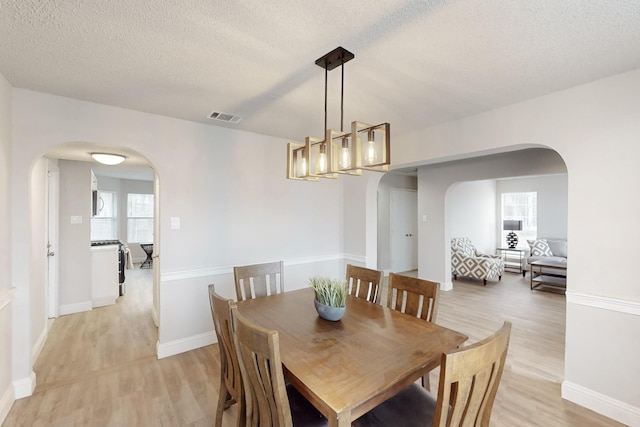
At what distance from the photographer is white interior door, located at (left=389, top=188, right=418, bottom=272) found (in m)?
6.90

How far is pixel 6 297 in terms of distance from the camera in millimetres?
2084

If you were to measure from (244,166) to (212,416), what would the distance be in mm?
2431

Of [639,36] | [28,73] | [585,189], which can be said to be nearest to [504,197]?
[585,189]

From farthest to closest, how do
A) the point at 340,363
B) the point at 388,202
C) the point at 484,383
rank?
the point at 388,202 < the point at 340,363 < the point at 484,383

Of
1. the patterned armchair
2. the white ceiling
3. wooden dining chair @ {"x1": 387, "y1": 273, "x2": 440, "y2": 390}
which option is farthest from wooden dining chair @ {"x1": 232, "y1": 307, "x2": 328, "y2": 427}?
the patterned armchair

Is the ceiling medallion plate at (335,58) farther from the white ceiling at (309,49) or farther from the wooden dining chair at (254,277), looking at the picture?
the wooden dining chair at (254,277)

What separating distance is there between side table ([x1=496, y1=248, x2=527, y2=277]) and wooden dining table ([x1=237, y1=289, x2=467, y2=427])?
21.7 ft

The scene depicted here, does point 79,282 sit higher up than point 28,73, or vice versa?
point 28,73

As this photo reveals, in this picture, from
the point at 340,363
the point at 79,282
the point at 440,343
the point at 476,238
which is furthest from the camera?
the point at 476,238

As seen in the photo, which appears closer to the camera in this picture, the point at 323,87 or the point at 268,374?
the point at 268,374

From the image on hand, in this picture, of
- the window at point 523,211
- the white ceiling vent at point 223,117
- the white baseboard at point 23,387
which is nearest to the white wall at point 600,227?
the white ceiling vent at point 223,117

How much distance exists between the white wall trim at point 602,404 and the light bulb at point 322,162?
2538 millimetres

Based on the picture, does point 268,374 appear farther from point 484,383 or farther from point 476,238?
point 476,238

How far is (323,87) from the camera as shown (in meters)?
2.23
